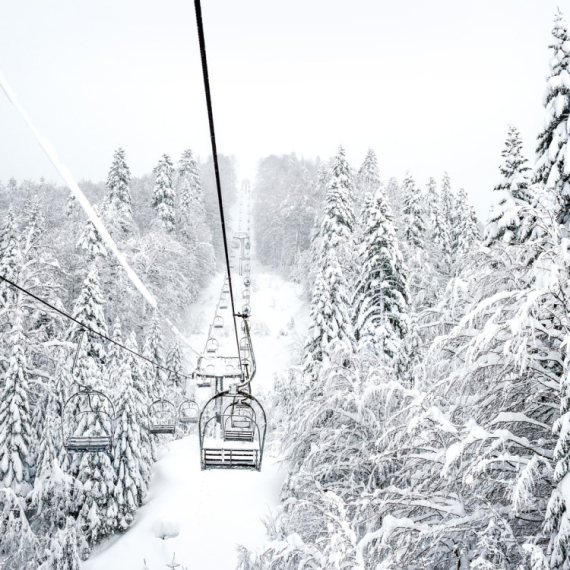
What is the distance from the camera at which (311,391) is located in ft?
47.0

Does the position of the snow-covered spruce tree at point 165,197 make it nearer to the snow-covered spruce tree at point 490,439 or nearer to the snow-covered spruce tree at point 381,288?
the snow-covered spruce tree at point 381,288

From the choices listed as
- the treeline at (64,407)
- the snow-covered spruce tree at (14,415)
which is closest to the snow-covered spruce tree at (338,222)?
the treeline at (64,407)

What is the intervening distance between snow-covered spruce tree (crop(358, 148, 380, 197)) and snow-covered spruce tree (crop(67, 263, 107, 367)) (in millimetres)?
37708

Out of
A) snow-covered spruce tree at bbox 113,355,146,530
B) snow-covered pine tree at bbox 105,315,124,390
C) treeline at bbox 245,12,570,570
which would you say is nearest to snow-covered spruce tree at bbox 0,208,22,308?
snow-covered pine tree at bbox 105,315,124,390

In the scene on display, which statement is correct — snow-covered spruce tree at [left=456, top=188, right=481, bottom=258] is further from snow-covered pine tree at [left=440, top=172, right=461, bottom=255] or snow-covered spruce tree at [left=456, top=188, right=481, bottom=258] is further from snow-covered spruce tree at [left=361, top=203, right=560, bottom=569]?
snow-covered spruce tree at [left=361, top=203, right=560, bottom=569]

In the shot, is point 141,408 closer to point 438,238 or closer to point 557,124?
point 557,124

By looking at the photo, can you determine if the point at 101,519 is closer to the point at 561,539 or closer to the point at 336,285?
the point at 336,285

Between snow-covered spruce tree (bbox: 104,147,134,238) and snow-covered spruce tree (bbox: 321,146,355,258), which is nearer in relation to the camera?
snow-covered spruce tree (bbox: 321,146,355,258)

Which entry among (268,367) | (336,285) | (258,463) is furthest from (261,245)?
(258,463)

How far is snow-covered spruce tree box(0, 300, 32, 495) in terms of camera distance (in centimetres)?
1772

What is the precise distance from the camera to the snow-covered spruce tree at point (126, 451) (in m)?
21.5

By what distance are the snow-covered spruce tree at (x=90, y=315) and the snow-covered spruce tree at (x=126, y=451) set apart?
10.9 feet

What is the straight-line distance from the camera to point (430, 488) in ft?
23.7

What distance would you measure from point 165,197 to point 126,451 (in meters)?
32.0
